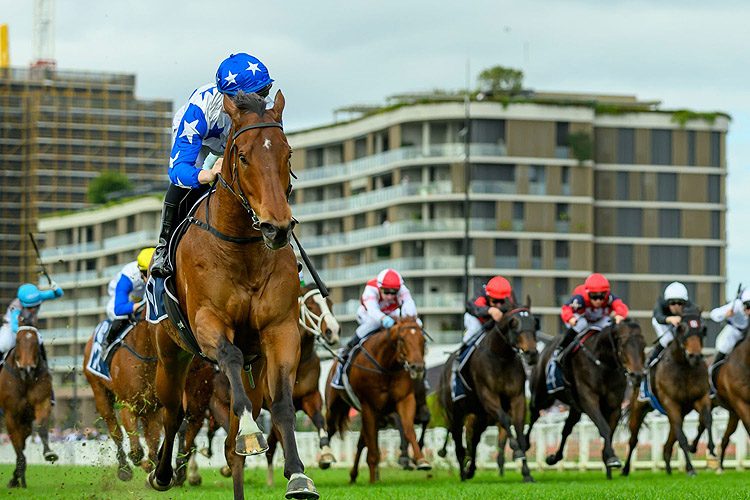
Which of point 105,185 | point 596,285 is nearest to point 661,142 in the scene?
point 105,185

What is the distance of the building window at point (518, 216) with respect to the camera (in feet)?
254

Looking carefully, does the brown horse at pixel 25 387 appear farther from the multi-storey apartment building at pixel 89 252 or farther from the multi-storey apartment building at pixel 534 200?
the multi-storey apartment building at pixel 89 252

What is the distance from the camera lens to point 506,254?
253ft

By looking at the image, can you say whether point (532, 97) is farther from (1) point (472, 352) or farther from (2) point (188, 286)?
(2) point (188, 286)

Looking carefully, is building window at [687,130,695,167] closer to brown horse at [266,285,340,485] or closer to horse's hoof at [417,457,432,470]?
brown horse at [266,285,340,485]

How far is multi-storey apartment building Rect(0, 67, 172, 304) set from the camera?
371ft

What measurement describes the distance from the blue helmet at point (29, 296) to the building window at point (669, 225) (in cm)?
6551

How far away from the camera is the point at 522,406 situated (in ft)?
61.8

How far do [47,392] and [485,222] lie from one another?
2319 inches

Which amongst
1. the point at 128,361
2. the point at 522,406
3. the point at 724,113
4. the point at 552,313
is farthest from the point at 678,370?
the point at 724,113

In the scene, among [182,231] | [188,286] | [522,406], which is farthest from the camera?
[522,406]

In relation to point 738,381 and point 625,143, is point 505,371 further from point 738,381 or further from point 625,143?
point 625,143

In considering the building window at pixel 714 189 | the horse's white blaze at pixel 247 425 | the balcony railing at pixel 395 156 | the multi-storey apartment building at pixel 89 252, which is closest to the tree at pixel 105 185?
the multi-storey apartment building at pixel 89 252

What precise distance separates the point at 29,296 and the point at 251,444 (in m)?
12.0
